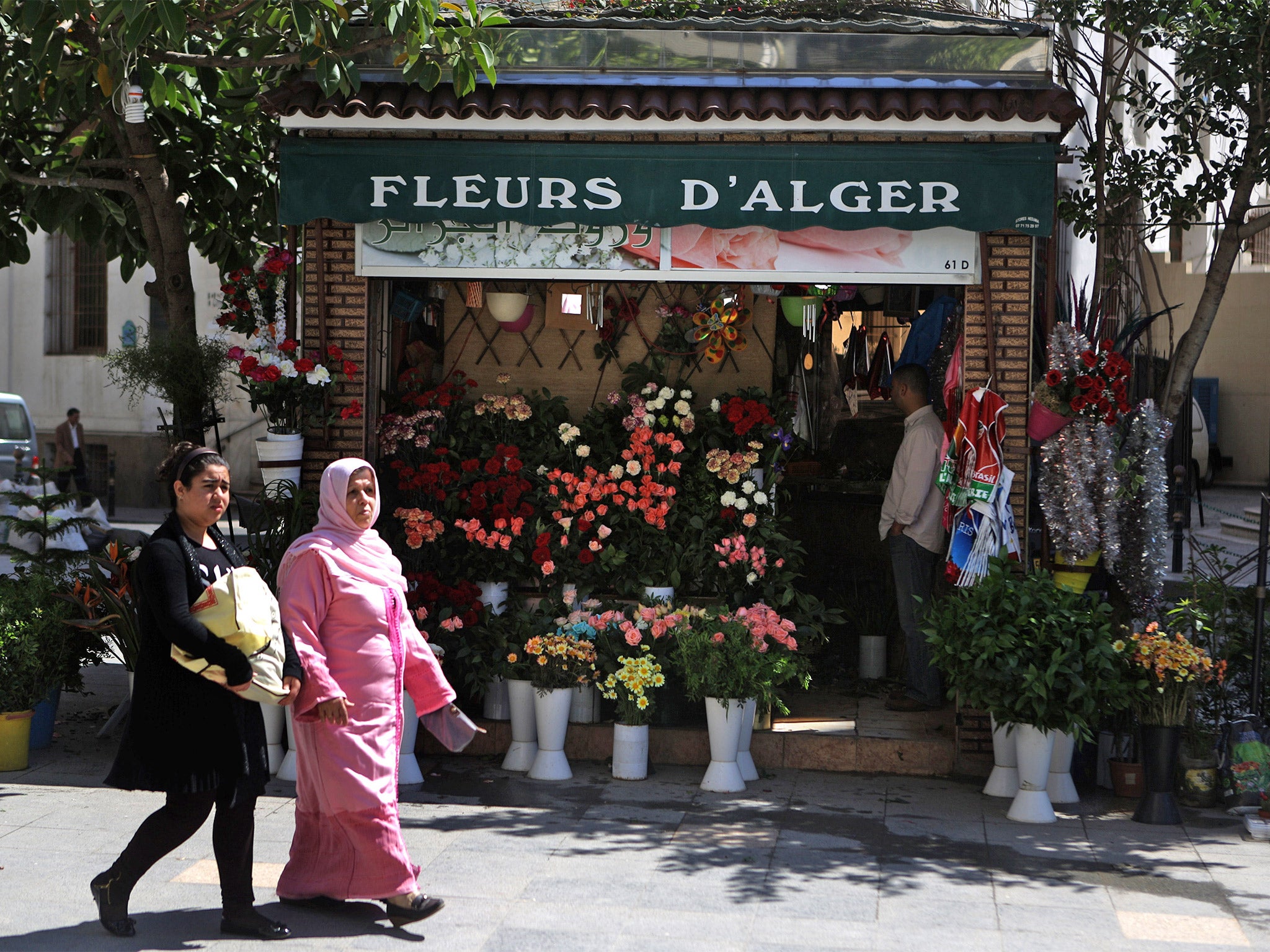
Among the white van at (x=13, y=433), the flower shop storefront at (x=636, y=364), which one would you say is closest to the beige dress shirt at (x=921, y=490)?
the flower shop storefront at (x=636, y=364)

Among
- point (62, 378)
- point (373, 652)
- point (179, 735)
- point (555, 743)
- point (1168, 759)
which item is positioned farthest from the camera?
point (62, 378)

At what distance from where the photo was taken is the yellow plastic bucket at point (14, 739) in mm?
6867

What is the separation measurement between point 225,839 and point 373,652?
2.69 ft

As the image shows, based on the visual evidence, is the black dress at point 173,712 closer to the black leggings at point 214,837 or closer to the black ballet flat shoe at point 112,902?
the black leggings at point 214,837

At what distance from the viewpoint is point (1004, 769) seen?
265 inches

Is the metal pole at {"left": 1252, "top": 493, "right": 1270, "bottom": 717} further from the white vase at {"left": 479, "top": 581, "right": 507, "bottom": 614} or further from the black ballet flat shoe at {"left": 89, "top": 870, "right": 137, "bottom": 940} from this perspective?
the black ballet flat shoe at {"left": 89, "top": 870, "right": 137, "bottom": 940}

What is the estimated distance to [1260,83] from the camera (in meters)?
8.09

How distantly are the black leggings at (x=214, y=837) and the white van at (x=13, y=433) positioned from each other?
12.5 m

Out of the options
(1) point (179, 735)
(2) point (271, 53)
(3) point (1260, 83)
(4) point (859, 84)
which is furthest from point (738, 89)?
(1) point (179, 735)

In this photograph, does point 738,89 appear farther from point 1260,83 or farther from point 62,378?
point 62,378

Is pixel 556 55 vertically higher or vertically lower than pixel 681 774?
higher

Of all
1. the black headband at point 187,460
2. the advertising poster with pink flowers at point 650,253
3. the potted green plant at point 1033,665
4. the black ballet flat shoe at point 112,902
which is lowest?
the black ballet flat shoe at point 112,902

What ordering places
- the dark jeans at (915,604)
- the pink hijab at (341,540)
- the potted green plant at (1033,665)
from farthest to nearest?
the dark jeans at (915,604) → the potted green plant at (1033,665) → the pink hijab at (341,540)

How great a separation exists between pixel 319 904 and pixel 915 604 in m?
4.21
